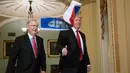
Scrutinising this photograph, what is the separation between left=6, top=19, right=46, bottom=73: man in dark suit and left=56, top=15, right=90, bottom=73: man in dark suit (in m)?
0.27

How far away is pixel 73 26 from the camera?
3004mm

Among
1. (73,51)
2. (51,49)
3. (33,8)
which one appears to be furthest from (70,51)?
(51,49)

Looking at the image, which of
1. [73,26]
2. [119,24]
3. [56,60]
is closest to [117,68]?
[119,24]

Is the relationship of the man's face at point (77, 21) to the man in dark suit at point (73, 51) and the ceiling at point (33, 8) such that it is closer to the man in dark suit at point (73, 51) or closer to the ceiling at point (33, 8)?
the man in dark suit at point (73, 51)

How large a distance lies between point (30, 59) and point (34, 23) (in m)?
0.41

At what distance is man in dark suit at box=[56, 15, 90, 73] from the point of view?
288 centimetres

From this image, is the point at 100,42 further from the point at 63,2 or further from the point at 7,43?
the point at 7,43

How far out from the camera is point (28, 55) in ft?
9.68

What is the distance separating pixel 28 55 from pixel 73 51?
20.3 inches

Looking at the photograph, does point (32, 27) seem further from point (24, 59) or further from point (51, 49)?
point (51, 49)

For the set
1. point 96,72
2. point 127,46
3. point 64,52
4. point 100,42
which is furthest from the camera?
point 96,72

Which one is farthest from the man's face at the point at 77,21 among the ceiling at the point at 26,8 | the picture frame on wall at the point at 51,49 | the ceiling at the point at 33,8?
the picture frame on wall at the point at 51,49

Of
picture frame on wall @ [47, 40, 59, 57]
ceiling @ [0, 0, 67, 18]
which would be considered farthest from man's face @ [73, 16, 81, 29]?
picture frame on wall @ [47, 40, 59, 57]

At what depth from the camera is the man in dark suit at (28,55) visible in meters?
2.92
